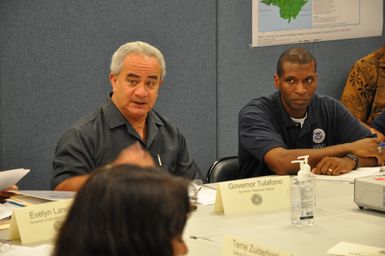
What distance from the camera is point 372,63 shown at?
4777mm

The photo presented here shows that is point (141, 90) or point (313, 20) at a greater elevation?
point (313, 20)

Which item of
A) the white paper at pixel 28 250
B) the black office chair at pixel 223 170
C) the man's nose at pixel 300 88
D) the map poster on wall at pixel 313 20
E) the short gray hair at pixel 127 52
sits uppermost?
the map poster on wall at pixel 313 20

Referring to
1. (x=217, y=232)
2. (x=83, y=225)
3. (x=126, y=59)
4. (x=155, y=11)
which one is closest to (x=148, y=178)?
(x=83, y=225)

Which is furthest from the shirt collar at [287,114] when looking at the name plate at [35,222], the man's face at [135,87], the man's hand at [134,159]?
the man's hand at [134,159]

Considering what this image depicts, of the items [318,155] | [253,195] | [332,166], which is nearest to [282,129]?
[318,155]

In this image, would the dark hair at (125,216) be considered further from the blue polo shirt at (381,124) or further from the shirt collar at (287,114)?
the blue polo shirt at (381,124)

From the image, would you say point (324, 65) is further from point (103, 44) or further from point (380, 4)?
point (103, 44)

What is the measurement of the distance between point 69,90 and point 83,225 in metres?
3.16

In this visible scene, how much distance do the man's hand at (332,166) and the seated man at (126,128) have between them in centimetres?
60

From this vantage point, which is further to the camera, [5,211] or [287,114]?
[287,114]

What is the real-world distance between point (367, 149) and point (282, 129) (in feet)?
1.44

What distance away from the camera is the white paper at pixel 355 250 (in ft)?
5.71

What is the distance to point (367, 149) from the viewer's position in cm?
315

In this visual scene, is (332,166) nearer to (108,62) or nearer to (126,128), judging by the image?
(126,128)
